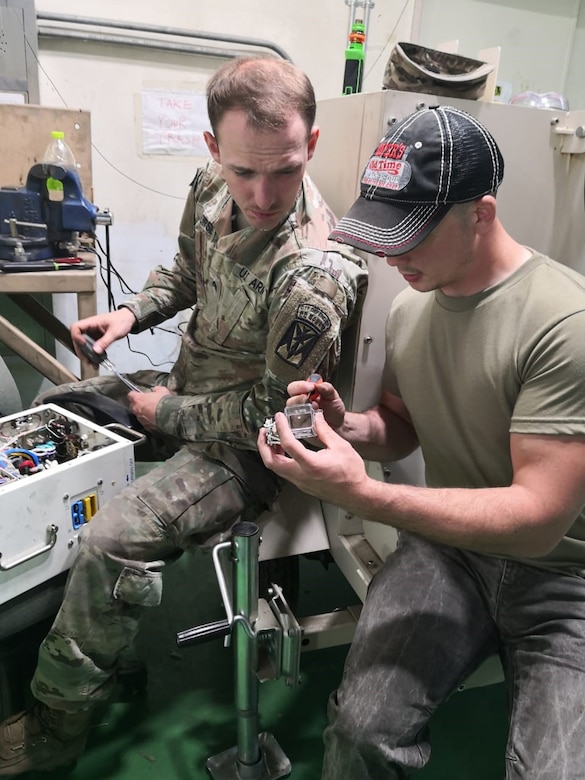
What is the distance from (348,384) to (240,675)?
2.02 ft

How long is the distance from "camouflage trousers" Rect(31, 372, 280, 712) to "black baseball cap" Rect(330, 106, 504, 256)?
1.89 feet

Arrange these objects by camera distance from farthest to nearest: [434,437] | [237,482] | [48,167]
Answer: [48,167]
[237,482]
[434,437]

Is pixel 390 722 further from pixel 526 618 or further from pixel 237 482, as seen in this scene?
pixel 237 482

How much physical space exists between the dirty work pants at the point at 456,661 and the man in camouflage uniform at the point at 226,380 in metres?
0.39

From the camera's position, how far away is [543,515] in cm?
90

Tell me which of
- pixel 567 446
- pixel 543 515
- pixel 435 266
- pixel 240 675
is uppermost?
pixel 435 266

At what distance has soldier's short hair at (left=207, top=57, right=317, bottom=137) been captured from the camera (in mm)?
1102

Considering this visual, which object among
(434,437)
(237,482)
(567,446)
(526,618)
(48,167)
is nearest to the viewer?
(567,446)

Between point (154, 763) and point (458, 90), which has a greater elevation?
point (458, 90)

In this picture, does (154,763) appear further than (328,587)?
No

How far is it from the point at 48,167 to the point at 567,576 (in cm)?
165

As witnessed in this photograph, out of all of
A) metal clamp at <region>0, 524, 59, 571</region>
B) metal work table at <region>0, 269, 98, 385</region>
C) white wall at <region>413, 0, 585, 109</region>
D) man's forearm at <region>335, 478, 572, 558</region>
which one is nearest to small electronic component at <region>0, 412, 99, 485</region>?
metal clamp at <region>0, 524, 59, 571</region>

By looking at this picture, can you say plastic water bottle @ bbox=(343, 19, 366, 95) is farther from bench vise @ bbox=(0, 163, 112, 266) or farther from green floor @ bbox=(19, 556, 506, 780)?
green floor @ bbox=(19, 556, 506, 780)

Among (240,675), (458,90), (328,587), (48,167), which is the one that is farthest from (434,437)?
(48,167)
